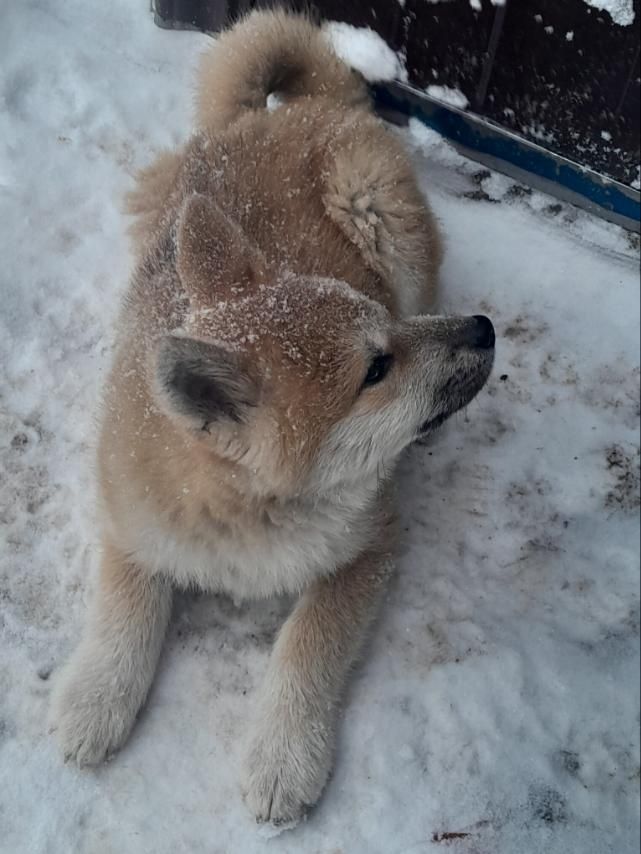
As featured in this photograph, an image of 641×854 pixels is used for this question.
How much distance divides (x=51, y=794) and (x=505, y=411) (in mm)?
2390

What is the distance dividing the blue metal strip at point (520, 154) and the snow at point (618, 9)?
678 mm

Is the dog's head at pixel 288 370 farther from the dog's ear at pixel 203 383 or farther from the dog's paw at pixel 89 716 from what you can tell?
the dog's paw at pixel 89 716

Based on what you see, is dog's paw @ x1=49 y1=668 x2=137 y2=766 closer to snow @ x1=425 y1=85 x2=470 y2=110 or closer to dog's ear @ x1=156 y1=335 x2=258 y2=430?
dog's ear @ x1=156 y1=335 x2=258 y2=430

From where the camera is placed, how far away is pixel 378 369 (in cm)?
265

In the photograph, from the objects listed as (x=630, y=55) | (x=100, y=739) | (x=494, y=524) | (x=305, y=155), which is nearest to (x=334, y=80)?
(x=305, y=155)

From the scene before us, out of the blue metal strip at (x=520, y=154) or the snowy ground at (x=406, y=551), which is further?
the blue metal strip at (x=520, y=154)

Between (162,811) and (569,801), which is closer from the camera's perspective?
(162,811)

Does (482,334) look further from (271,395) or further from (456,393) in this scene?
(271,395)

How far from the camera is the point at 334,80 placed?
3785 mm

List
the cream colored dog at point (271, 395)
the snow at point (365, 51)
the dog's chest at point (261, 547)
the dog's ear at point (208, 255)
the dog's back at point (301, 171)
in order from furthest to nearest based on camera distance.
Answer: the snow at point (365, 51) → the dog's back at point (301, 171) → the dog's chest at point (261, 547) → the dog's ear at point (208, 255) → the cream colored dog at point (271, 395)

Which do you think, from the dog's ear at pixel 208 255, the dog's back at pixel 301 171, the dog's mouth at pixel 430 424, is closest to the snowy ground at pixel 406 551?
the dog's back at pixel 301 171

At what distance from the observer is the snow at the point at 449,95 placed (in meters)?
4.14

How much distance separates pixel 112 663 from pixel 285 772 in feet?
2.27

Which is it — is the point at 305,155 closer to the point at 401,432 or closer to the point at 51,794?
the point at 401,432
